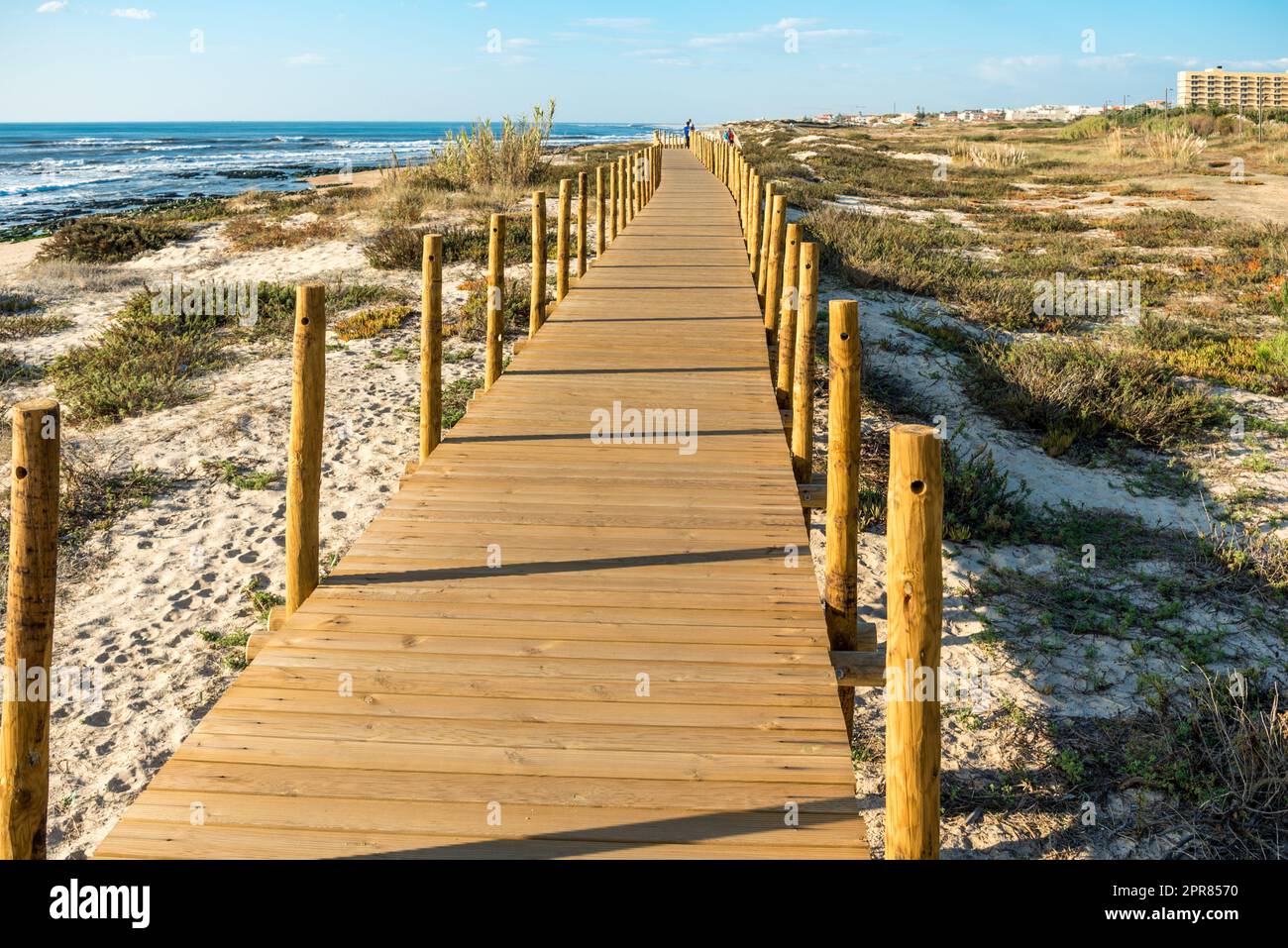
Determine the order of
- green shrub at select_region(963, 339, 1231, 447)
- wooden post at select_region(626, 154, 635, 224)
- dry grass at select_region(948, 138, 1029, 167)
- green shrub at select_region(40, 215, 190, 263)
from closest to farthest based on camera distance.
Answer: green shrub at select_region(963, 339, 1231, 447) < wooden post at select_region(626, 154, 635, 224) < green shrub at select_region(40, 215, 190, 263) < dry grass at select_region(948, 138, 1029, 167)

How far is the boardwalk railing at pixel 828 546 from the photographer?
2562mm

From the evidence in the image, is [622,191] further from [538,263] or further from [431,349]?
[431,349]

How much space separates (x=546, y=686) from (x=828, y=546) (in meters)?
1.58

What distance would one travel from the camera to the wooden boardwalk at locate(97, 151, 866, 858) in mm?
2619

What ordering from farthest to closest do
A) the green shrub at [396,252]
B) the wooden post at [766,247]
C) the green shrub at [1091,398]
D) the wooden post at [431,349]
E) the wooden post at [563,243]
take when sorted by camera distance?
the green shrub at [396,252] → the wooden post at [563,243] → the wooden post at [766,247] → the green shrub at [1091,398] → the wooden post at [431,349]

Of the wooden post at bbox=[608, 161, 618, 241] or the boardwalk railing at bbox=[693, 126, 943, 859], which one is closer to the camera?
the boardwalk railing at bbox=[693, 126, 943, 859]

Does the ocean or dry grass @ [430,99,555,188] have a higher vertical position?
the ocean

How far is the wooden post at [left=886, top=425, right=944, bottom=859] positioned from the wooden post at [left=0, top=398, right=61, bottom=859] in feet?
8.02

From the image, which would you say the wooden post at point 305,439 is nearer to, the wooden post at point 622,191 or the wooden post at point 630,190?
the wooden post at point 622,191

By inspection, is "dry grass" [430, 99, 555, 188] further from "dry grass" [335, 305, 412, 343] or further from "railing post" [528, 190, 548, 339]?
"railing post" [528, 190, 548, 339]

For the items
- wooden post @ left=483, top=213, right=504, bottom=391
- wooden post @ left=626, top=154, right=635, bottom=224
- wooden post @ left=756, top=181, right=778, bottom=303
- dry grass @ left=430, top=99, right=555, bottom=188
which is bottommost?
wooden post @ left=483, top=213, right=504, bottom=391

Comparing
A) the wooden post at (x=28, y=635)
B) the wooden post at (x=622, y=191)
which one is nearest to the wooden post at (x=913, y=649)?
the wooden post at (x=28, y=635)

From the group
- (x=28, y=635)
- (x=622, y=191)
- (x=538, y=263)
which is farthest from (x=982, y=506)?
(x=622, y=191)

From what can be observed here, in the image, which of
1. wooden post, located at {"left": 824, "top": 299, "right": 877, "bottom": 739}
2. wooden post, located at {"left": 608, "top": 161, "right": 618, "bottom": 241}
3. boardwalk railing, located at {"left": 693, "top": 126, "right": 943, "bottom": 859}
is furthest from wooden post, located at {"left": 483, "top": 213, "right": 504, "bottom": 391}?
wooden post, located at {"left": 608, "top": 161, "right": 618, "bottom": 241}
